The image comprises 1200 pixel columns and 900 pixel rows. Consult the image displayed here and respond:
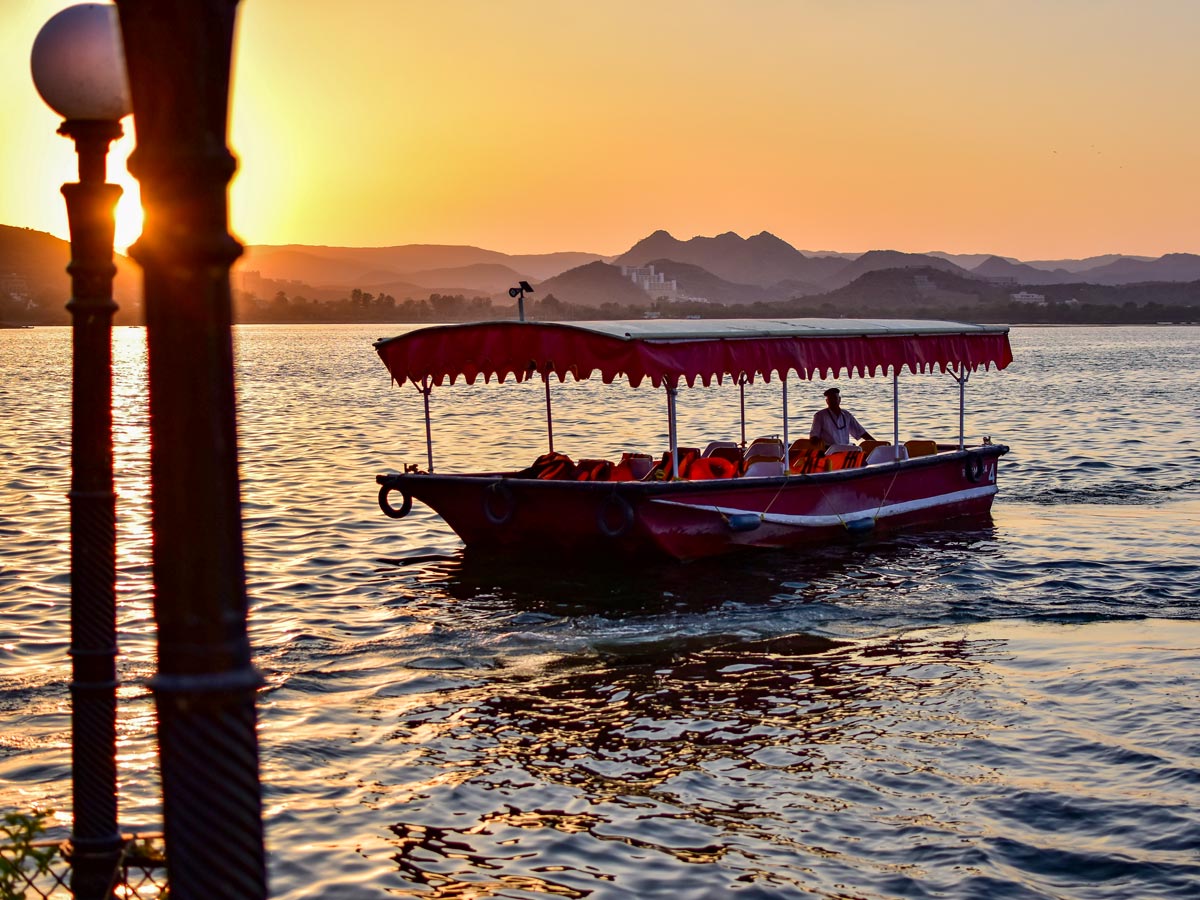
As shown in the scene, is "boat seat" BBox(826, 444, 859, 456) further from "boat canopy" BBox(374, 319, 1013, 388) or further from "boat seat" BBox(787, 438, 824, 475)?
"boat canopy" BBox(374, 319, 1013, 388)

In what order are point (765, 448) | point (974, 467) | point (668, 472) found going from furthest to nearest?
1. point (974, 467)
2. point (765, 448)
3. point (668, 472)

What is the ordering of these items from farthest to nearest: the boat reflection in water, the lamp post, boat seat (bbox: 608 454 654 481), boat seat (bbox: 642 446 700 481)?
boat seat (bbox: 608 454 654 481) → boat seat (bbox: 642 446 700 481) → the boat reflection in water → the lamp post

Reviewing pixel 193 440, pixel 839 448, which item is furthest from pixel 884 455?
pixel 193 440

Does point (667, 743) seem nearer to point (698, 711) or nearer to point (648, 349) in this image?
point (698, 711)

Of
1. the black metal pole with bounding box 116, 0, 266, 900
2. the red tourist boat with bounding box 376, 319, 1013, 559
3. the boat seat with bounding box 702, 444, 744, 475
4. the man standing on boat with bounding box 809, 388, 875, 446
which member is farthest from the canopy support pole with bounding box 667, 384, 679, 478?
the black metal pole with bounding box 116, 0, 266, 900

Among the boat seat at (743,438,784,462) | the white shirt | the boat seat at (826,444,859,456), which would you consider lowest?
the boat seat at (826,444,859,456)

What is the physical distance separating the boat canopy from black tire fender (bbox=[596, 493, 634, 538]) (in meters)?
1.50

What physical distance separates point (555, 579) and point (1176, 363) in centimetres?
10412

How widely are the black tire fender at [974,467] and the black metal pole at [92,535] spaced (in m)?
18.8

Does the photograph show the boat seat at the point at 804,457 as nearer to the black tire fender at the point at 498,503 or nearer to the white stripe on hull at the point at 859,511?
the white stripe on hull at the point at 859,511

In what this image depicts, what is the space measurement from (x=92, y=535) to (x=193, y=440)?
2893 millimetres

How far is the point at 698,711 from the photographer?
Answer: 38.8ft


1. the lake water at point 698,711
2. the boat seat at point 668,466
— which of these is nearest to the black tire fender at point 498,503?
the lake water at point 698,711

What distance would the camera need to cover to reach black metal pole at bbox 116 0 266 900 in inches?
108
